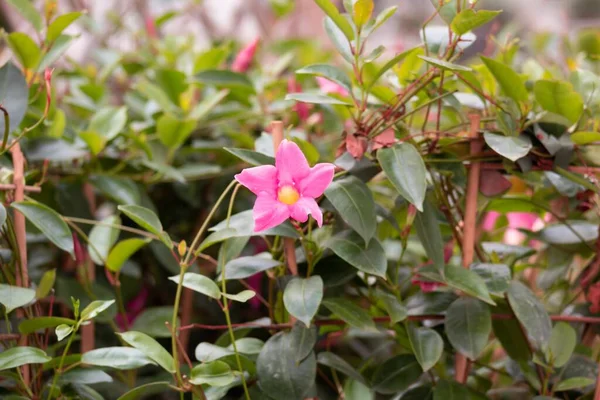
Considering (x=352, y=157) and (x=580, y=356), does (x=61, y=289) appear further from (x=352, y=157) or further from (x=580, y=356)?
(x=580, y=356)

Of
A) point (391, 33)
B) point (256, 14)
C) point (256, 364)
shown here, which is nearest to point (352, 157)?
point (256, 364)

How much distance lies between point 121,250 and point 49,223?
9 centimetres

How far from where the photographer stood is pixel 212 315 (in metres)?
1.13

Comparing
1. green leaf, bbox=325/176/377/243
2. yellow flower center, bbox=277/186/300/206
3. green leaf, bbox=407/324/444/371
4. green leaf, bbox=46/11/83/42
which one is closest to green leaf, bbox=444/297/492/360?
green leaf, bbox=407/324/444/371

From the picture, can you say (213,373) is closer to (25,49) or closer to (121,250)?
(121,250)

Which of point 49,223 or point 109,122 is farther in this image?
point 109,122

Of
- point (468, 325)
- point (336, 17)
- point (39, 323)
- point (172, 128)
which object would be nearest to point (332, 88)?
point (172, 128)

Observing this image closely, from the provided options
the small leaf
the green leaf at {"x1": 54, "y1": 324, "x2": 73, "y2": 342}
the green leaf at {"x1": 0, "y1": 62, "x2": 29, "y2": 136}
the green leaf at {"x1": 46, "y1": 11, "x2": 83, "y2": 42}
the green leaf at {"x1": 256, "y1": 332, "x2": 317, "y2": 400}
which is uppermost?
the green leaf at {"x1": 46, "y1": 11, "x2": 83, "y2": 42}

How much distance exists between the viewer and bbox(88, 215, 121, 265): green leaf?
2.61ft

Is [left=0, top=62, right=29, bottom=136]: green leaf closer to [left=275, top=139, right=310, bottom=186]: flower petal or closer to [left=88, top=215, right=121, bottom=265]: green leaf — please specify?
[left=88, top=215, right=121, bottom=265]: green leaf

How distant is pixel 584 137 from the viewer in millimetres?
724

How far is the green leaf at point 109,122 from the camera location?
36.7 inches

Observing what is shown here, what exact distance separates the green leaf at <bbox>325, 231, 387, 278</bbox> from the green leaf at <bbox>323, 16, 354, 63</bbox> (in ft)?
0.62

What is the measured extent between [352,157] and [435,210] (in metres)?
0.15
